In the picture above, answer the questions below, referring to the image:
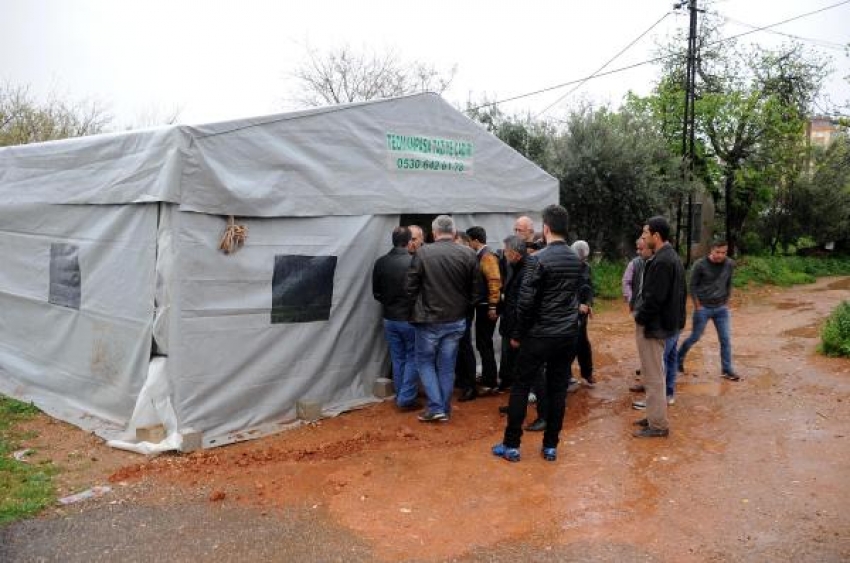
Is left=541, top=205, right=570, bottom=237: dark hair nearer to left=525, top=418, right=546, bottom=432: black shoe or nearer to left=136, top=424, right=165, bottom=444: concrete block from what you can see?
left=525, top=418, right=546, bottom=432: black shoe

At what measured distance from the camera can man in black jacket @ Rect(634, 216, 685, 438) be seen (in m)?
5.84

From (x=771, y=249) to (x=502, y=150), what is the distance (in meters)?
20.1

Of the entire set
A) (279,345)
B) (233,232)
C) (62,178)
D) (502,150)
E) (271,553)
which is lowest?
(271,553)

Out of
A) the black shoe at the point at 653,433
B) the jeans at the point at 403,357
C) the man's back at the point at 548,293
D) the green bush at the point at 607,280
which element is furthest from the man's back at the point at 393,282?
the green bush at the point at 607,280

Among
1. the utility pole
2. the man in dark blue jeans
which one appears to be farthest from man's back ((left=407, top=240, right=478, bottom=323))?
the utility pole

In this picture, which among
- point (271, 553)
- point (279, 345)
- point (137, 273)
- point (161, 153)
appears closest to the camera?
point (271, 553)

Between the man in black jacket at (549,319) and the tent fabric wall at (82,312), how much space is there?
10.1 feet

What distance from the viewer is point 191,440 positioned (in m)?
5.58

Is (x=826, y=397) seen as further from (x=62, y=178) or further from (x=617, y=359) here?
(x=62, y=178)

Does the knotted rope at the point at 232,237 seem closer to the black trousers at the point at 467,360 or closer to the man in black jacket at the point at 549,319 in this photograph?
the man in black jacket at the point at 549,319

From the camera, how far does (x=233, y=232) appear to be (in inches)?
230

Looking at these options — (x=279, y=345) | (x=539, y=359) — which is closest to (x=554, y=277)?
(x=539, y=359)

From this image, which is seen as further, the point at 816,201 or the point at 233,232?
the point at 816,201

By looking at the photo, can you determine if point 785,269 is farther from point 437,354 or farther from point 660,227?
point 437,354
